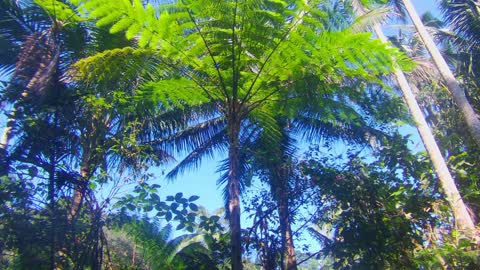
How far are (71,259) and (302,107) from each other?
12.1 ft

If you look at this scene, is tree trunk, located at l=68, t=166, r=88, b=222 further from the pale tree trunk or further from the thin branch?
the pale tree trunk

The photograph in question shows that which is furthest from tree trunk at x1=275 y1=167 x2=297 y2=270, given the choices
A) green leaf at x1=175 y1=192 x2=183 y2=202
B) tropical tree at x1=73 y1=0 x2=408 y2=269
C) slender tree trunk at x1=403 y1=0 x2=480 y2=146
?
slender tree trunk at x1=403 y1=0 x2=480 y2=146

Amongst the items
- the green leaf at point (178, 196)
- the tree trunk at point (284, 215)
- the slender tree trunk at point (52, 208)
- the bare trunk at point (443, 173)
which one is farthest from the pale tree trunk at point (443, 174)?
the slender tree trunk at point (52, 208)

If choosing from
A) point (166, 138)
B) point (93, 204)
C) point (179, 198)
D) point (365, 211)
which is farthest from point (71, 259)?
point (166, 138)

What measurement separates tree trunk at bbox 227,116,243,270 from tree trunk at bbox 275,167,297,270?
1.61m

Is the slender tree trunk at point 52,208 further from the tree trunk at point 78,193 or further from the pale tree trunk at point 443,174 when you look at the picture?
the pale tree trunk at point 443,174

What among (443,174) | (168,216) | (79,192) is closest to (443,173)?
(443,174)

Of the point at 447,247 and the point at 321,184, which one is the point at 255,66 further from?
the point at 447,247

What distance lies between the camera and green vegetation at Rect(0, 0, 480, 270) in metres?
4.68

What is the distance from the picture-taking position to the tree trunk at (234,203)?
4.50m

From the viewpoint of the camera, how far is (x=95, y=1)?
4270 mm

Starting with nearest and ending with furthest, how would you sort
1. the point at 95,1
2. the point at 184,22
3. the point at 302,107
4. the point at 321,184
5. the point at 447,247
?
the point at 95,1, the point at 184,22, the point at 447,247, the point at 302,107, the point at 321,184

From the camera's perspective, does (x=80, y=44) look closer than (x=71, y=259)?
No

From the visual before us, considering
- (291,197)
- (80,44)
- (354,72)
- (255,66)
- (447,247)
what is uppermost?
(80,44)
